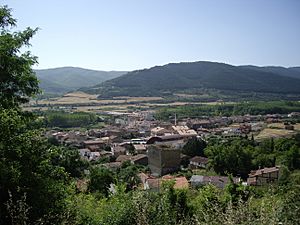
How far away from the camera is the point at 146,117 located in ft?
227

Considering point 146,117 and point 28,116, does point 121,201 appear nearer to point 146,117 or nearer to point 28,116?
point 28,116

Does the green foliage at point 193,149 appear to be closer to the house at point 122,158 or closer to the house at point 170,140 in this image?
the house at point 170,140

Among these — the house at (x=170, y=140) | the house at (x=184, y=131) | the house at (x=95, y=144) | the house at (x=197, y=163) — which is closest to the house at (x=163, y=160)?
the house at (x=197, y=163)

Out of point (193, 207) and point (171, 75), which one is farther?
point (171, 75)

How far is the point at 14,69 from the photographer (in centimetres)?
523

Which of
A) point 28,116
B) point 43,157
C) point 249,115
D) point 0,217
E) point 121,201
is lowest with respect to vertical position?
point 249,115

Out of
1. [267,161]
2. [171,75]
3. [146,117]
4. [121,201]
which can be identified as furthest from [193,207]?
[171,75]

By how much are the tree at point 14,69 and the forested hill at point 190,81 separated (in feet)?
373

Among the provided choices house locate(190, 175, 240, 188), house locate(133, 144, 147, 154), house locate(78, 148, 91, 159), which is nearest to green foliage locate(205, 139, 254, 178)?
house locate(190, 175, 240, 188)

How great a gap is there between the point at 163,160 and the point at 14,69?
23.5m

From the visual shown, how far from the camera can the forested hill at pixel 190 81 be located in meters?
131

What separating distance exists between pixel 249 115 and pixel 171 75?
83.2m

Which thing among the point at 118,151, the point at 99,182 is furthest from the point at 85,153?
the point at 99,182

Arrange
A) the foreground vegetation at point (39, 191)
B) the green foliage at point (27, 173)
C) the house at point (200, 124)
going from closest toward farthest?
the foreground vegetation at point (39, 191), the green foliage at point (27, 173), the house at point (200, 124)
